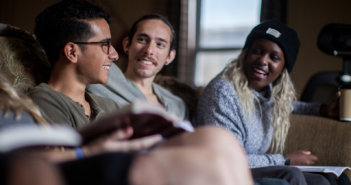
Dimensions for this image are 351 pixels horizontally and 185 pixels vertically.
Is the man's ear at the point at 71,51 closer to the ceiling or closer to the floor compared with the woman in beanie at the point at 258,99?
closer to the ceiling

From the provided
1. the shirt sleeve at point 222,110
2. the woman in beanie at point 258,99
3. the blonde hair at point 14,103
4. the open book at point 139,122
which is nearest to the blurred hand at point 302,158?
the woman in beanie at point 258,99

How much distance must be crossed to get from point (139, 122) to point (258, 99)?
1323mm

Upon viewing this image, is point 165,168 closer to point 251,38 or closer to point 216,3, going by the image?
point 251,38

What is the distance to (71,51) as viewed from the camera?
1614 mm

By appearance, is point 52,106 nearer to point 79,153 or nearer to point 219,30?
point 79,153

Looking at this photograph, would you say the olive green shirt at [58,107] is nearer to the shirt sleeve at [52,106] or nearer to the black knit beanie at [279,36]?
the shirt sleeve at [52,106]

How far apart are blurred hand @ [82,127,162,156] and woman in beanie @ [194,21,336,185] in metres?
1.02

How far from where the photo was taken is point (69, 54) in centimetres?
161

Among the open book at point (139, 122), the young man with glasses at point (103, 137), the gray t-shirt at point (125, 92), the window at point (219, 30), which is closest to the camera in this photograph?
the young man with glasses at point (103, 137)

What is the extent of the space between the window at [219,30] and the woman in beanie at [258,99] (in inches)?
113

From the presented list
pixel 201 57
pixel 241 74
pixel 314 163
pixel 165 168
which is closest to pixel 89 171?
pixel 165 168

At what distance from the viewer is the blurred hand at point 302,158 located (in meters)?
2.02

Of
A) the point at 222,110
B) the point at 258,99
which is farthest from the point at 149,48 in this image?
the point at 258,99

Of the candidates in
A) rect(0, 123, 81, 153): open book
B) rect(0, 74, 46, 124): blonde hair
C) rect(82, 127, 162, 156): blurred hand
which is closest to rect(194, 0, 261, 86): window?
rect(0, 74, 46, 124): blonde hair
